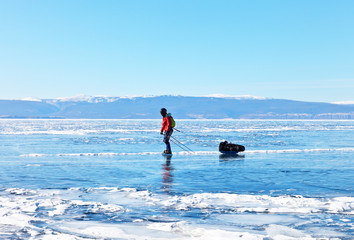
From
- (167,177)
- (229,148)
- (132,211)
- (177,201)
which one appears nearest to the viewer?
(132,211)

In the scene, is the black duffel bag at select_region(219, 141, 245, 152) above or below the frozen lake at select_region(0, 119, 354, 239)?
above

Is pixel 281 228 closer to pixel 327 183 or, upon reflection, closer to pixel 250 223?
pixel 250 223

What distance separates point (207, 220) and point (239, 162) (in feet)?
33.4

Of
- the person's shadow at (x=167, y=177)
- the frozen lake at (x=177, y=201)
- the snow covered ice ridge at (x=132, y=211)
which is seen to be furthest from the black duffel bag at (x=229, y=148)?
the snow covered ice ridge at (x=132, y=211)

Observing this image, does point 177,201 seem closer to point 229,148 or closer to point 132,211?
point 132,211

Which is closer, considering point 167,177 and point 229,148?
point 167,177

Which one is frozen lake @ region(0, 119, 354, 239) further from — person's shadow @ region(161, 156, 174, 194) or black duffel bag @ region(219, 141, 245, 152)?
black duffel bag @ region(219, 141, 245, 152)

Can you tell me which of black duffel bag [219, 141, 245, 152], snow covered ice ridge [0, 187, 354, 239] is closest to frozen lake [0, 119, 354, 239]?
snow covered ice ridge [0, 187, 354, 239]

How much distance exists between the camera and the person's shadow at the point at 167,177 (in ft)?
35.9

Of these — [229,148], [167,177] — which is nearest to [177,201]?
[167,177]

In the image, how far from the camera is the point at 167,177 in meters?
13.1

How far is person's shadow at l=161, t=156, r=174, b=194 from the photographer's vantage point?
11.0 m

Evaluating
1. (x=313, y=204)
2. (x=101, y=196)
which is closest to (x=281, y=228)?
(x=313, y=204)

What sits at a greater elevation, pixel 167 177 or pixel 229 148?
pixel 229 148
